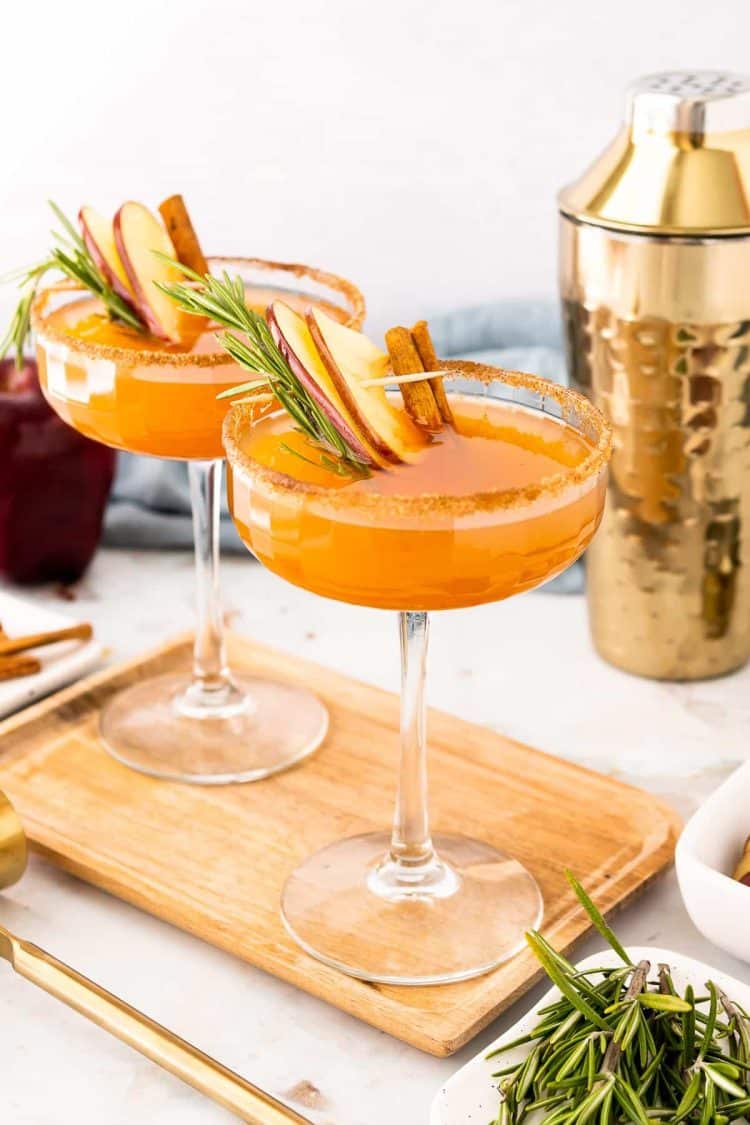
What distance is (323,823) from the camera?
1477 millimetres

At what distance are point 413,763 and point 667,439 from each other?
529 millimetres

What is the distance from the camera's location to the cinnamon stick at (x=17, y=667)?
5.56 ft

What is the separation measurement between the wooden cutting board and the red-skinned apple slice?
0.39 metres

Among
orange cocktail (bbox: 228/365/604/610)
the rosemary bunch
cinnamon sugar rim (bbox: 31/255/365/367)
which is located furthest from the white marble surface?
cinnamon sugar rim (bbox: 31/255/365/367)

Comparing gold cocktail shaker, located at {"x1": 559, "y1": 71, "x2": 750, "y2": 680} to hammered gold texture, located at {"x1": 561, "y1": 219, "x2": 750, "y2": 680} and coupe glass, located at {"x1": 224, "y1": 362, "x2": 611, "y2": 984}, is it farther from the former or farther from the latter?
coupe glass, located at {"x1": 224, "y1": 362, "x2": 611, "y2": 984}

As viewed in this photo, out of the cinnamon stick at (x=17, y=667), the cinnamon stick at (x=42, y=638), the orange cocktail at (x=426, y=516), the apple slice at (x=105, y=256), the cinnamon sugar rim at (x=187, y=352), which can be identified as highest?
the apple slice at (x=105, y=256)

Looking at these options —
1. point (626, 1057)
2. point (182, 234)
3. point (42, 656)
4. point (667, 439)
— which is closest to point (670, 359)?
point (667, 439)

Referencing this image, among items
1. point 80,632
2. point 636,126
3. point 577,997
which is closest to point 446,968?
point 577,997

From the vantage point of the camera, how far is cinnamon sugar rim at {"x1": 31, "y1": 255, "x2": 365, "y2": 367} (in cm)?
138

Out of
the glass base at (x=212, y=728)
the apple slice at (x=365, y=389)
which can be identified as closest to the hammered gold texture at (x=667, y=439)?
the glass base at (x=212, y=728)

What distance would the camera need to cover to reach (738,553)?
69.7 inches

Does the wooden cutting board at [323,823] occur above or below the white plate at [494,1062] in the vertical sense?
below

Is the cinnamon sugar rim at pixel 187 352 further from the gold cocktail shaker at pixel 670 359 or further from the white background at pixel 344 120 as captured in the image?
the white background at pixel 344 120

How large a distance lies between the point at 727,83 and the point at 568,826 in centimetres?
72
